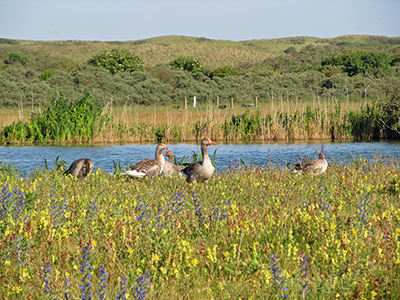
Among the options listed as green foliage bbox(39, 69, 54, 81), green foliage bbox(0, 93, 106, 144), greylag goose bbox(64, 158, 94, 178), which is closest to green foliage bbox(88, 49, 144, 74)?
green foliage bbox(39, 69, 54, 81)

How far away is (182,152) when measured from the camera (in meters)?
20.6

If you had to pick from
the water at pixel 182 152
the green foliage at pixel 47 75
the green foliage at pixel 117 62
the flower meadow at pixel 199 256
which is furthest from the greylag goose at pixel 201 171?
the green foliage at pixel 117 62

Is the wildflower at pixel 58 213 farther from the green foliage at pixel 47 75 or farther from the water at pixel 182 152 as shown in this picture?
the green foliage at pixel 47 75

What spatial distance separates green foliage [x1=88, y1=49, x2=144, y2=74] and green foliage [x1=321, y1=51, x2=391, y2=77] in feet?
107

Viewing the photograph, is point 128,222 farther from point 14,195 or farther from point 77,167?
point 77,167

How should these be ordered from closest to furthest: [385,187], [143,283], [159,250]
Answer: [143,283], [159,250], [385,187]

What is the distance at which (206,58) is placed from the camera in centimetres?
13450

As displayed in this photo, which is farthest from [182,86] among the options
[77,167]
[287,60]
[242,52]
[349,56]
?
[242,52]

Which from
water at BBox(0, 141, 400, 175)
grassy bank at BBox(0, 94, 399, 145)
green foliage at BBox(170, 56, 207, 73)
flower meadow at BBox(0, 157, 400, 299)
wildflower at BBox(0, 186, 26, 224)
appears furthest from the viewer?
green foliage at BBox(170, 56, 207, 73)

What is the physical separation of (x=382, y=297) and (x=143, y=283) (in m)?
2.20

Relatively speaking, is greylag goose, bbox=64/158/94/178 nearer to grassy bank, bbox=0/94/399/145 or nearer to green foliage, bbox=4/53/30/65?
grassy bank, bbox=0/94/399/145

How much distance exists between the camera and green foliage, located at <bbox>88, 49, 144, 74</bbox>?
68.2m

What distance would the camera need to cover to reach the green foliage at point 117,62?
68.2m

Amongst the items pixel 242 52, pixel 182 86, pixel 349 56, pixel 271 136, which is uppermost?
pixel 242 52
